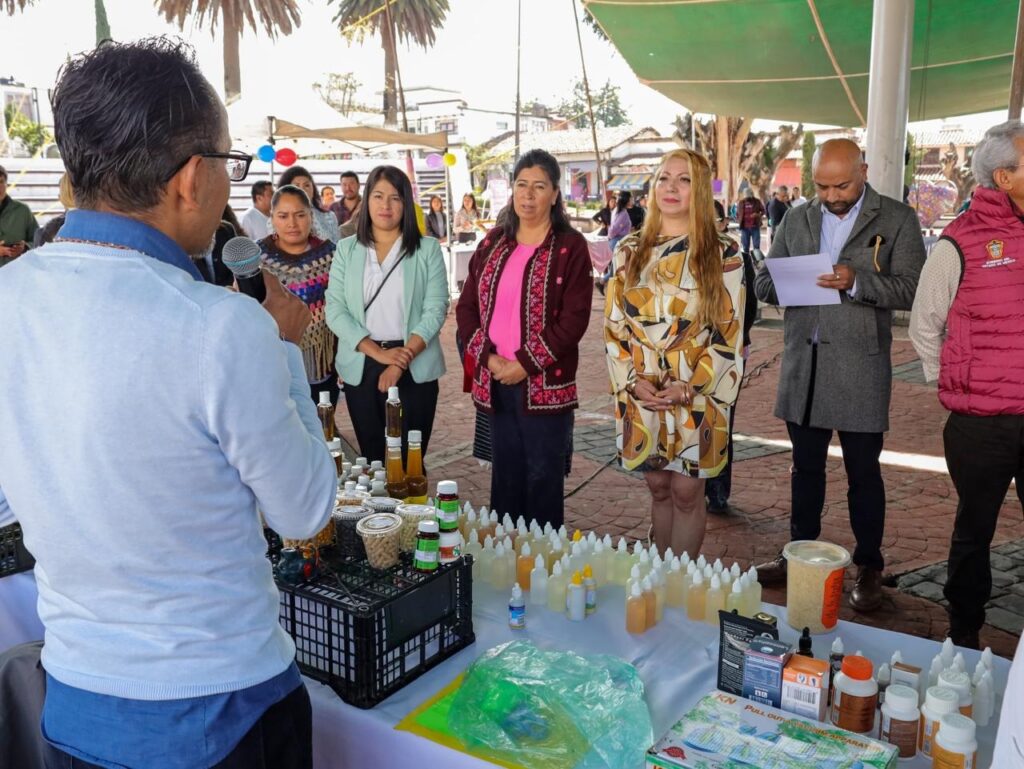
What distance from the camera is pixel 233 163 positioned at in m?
1.36

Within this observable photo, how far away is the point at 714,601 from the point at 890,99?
15.2 feet

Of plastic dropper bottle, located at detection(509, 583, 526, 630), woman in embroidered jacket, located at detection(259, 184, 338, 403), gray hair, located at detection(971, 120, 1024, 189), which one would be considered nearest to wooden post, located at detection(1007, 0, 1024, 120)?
gray hair, located at detection(971, 120, 1024, 189)

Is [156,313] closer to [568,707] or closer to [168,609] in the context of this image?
[168,609]

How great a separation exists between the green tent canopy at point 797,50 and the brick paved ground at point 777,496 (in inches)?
134

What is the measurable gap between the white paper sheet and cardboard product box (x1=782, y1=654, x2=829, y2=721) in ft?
7.02

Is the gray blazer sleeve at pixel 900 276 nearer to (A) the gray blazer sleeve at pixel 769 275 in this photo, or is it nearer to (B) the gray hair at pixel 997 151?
(A) the gray blazer sleeve at pixel 769 275

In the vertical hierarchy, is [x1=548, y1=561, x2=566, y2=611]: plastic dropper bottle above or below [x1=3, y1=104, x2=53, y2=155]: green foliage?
below

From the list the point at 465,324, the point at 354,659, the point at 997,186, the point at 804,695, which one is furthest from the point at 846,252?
the point at 354,659

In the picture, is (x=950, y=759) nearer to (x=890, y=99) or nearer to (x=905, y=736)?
(x=905, y=736)

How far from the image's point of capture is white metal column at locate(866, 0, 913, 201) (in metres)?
5.57

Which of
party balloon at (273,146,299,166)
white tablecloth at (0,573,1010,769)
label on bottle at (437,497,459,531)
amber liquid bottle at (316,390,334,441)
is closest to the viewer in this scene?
white tablecloth at (0,573,1010,769)

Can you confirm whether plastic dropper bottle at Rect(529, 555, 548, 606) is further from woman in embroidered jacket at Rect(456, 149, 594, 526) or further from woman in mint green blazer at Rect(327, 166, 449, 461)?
woman in mint green blazer at Rect(327, 166, 449, 461)

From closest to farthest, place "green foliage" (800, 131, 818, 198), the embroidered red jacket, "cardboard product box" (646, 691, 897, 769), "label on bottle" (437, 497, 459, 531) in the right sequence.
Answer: "cardboard product box" (646, 691, 897, 769), "label on bottle" (437, 497, 459, 531), the embroidered red jacket, "green foliage" (800, 131, 818, 198)

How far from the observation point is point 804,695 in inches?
64.4
